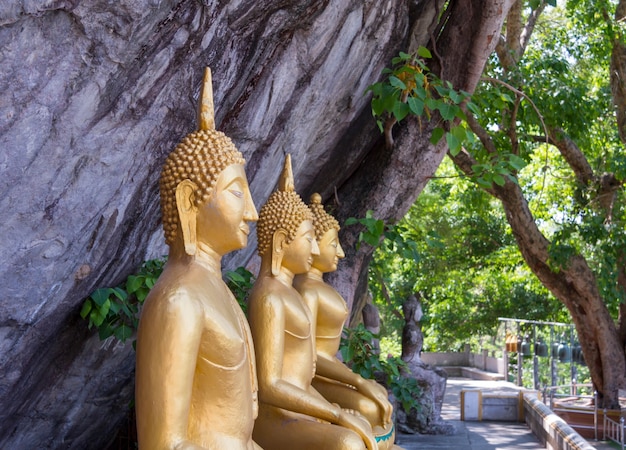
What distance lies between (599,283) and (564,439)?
3681mm

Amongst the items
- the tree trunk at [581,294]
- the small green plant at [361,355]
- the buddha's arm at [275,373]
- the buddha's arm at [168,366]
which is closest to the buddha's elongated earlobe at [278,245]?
the buddha's arm at [275,373]

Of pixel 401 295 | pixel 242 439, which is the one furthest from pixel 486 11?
pixel 401 295

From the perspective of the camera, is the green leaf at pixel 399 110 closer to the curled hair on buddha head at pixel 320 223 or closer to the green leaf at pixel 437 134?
the green leaf at pixel 437 134

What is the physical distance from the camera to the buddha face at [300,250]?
13.1 ft

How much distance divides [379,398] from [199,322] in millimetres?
1986

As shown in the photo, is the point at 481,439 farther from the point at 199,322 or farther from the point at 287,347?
the point at 199,322

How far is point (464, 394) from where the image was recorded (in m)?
11.6

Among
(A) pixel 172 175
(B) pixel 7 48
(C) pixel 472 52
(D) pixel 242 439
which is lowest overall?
(D) pixel 242 439

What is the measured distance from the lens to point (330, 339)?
15.3ft

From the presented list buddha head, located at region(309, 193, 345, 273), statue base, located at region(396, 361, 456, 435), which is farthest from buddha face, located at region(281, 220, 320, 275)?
statue base, located at region(396, 361, 456, 435)

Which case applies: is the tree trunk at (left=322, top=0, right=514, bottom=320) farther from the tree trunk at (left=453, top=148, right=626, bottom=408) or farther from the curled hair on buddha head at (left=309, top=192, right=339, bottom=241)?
the tree trunk at (left=453, top=148, right=626, bottom=408)

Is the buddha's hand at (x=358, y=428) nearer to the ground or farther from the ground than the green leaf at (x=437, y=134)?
nearer to the ground

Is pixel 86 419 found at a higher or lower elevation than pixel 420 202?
lower

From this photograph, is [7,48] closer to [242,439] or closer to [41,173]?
[41,173]
